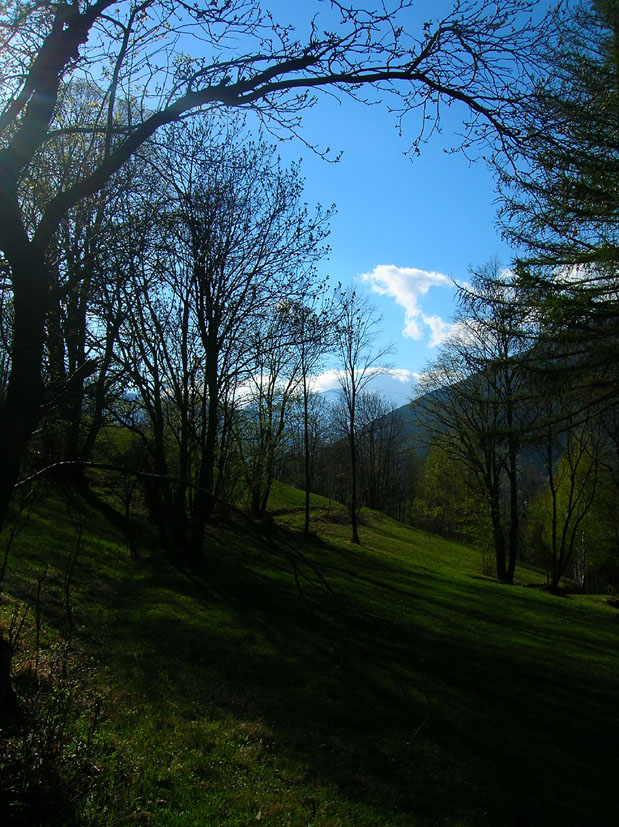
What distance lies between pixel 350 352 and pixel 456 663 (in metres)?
19.9

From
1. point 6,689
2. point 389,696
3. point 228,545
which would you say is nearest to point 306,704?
point 389,696

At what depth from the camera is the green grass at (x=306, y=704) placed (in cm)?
407

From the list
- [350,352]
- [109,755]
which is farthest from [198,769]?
[350,352]

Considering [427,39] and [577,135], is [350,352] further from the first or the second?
[427,39]

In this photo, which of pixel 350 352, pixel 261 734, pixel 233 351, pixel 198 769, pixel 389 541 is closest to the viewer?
pixel 198 769

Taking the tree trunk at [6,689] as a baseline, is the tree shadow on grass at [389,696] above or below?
below

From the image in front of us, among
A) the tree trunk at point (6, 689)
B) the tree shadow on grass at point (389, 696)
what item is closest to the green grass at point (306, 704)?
the tree shadow on grass at point (389, 696)

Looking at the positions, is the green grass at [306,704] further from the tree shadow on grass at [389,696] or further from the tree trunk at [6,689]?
the tree trunk at [6,689]

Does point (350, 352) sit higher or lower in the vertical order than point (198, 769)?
higher

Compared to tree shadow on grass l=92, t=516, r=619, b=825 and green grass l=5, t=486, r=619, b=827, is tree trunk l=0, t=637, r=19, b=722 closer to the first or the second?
green grass l=5, t=486, r=619, b=827

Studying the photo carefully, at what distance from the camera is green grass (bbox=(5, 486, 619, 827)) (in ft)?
13.4

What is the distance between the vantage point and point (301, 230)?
1409 cm

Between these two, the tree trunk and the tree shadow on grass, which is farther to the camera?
the tree shadow on grass

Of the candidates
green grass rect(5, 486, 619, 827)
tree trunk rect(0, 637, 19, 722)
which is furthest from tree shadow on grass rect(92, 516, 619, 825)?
tree trunk rect(0, 637, 19, 722)
